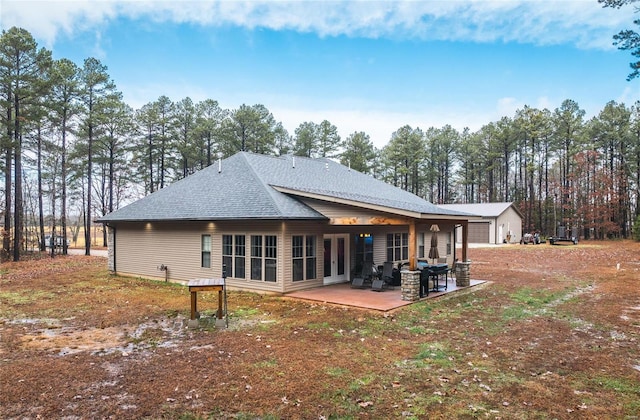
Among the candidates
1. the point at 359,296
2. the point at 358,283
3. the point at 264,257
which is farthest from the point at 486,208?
the point at 264,257

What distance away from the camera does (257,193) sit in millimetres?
12906

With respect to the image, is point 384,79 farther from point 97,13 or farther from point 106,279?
point 106,279

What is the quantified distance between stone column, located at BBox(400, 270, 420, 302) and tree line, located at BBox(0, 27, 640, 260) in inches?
818

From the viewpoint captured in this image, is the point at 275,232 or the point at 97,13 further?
the point at 97,13

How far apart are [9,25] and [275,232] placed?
19977mm

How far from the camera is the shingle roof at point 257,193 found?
39.4ft

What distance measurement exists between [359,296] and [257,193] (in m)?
4.81

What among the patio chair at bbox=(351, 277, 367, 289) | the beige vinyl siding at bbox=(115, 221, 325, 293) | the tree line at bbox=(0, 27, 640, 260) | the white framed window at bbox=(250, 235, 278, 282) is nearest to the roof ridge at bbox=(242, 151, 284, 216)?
the beige vinyl siding at bbox=(115, 221, 325, 293)

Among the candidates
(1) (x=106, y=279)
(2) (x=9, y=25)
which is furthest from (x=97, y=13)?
(1) (x=106, y=279)

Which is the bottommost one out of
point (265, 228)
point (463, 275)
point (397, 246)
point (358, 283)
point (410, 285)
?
point (358, 283)

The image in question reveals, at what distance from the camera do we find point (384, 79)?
81.5 ft

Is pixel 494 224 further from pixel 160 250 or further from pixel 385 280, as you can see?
pixel 160 250

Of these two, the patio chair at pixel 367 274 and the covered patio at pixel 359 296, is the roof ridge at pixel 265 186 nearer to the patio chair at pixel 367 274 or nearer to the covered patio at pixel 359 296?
the covered patio at pixel 359 296

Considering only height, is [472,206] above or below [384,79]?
below
